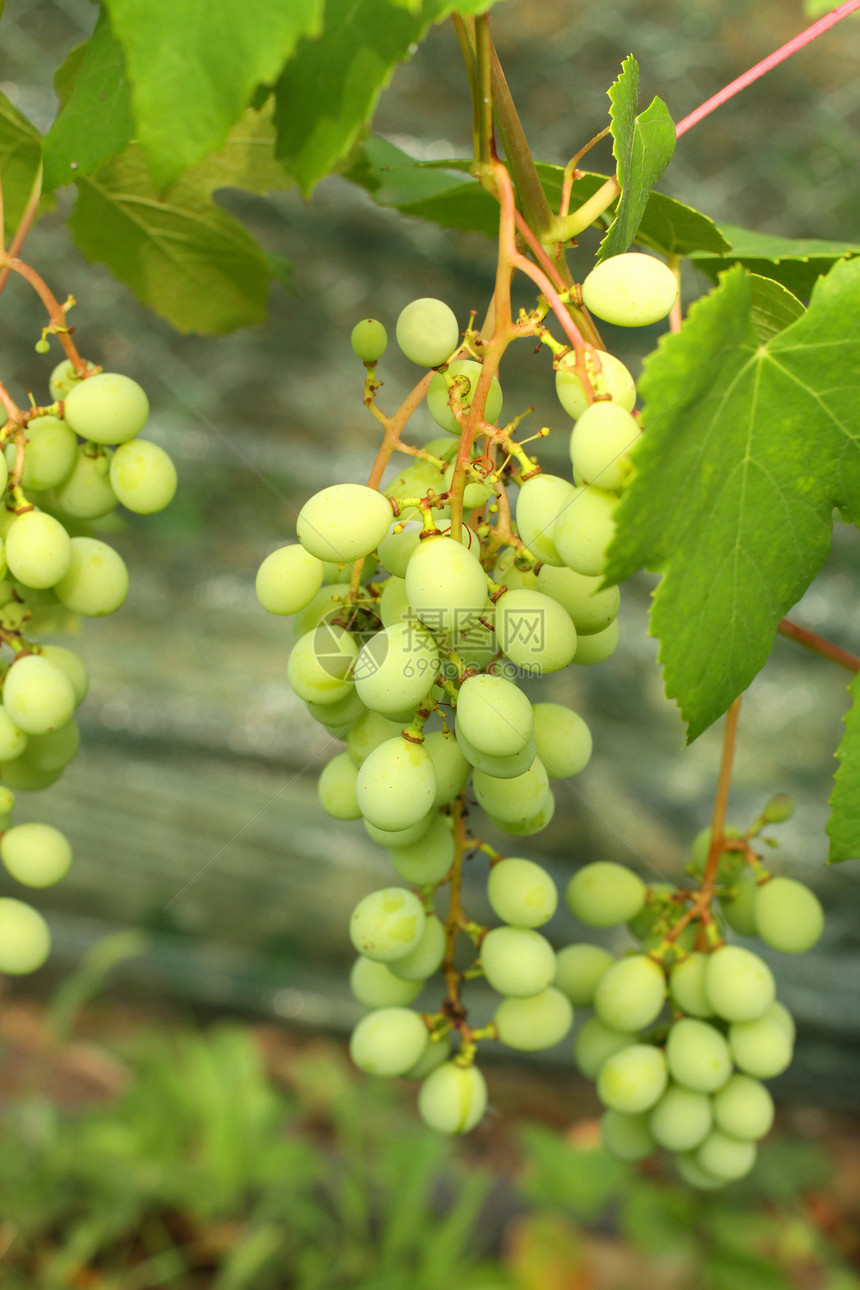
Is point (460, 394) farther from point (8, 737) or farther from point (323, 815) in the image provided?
point (323, 815)

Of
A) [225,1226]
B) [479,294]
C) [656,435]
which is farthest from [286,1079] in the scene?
[656,435]

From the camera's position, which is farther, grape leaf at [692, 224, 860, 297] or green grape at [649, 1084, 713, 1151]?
green grape at [649, 1084, 713, 1151]

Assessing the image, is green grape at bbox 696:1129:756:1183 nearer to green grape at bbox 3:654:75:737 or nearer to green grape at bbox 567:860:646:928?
green grape at bbox 567:860:646:928

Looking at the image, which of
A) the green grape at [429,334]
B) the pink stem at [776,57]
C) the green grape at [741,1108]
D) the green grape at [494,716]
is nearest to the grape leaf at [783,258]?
the pink stem at [776,57]

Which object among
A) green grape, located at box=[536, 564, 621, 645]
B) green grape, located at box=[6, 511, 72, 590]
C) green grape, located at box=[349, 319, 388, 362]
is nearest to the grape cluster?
green grape, located at box=[6, 511, 72, 590]

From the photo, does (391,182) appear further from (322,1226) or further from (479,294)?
(322,1226)

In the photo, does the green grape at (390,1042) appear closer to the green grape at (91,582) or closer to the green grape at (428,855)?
the green grape at (428,855)
